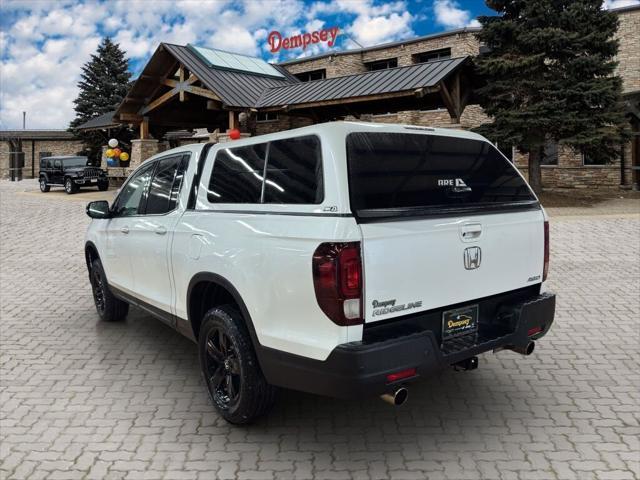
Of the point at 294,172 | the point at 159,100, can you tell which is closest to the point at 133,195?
the point at 294,172

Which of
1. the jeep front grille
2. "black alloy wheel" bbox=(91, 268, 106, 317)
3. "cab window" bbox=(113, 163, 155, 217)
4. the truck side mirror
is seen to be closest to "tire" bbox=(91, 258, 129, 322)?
"black alloy wheel" bbox=(91, 268, 106, 317)

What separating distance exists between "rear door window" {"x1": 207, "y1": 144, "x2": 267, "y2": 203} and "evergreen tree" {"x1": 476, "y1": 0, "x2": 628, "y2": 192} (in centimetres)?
1538

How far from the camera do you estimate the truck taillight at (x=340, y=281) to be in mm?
2992

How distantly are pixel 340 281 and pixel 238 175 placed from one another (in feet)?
4.55

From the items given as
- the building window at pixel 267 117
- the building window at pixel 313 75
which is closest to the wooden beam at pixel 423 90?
the building window at pixel 313 75

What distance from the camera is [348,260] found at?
299 cm

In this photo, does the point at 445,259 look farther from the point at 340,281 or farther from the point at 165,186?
the point at 165,186

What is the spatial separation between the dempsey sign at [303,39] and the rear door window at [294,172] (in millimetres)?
32758

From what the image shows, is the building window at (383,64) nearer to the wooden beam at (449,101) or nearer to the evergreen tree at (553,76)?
the evergreen tree at (553,76)

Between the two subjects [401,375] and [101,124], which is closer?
[401,375]

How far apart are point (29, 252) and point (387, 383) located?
10.5 meters

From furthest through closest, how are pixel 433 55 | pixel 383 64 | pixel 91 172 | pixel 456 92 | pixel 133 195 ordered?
pixel 383 64, pixel 433 55, pixel 91 172, pixel 456 92, pixel 133 195

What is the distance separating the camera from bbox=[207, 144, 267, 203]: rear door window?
3.80 m

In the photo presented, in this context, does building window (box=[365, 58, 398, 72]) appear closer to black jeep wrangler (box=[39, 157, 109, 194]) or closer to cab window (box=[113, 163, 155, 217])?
black jeep wrangler (box=[39, 157, 109, 194])
